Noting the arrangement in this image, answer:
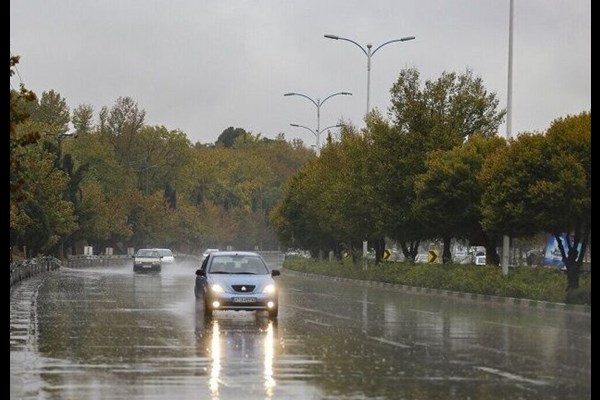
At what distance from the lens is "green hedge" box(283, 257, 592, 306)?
3965 cm

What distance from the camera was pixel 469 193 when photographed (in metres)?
51.9

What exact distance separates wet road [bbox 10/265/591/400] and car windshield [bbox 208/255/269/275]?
3.71 ft

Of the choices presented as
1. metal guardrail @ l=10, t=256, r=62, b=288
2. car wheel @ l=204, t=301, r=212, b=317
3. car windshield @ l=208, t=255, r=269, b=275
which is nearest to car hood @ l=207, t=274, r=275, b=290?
car wheel @ l=204, t=301, r=212, b=317

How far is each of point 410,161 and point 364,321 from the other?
95.1 feet

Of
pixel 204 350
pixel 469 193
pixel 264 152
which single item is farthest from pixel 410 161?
pixel 264 152

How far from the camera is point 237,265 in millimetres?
31438

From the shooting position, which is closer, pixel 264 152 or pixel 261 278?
pixel 261 278

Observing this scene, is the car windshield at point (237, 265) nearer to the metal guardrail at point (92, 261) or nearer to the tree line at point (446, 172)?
the tree line at point (446, 172)

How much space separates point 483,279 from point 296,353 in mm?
26703

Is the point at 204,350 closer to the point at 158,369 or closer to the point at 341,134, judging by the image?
the point at 158,369

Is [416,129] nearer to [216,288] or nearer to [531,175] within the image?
[531,175]

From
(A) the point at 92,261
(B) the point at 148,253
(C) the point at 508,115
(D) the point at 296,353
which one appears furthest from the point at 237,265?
(A) the point at 92,261
